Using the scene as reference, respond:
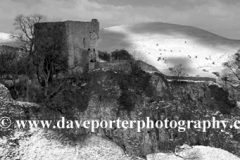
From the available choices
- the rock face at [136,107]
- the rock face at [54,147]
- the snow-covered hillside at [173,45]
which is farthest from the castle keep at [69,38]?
the snow-covered hillside at [173,45]

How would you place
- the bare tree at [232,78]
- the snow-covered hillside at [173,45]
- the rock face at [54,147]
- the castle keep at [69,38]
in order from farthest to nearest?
the snow-covered hillside at [173,45], the bare tree at [232,78], the castle keep at [69,38], the rock face at [54,147]

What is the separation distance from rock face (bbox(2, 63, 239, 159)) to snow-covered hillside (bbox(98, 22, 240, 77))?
16499 millimetres

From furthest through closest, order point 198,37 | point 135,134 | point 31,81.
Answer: point 198,37
point 31,81
point 135,134

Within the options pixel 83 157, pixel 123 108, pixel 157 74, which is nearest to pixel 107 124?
pixel 123 108

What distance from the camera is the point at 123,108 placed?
1484 inches

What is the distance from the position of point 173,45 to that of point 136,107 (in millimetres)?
44459

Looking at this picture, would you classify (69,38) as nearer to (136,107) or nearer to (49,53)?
(49,53)

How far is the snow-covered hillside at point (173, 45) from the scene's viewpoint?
222ft

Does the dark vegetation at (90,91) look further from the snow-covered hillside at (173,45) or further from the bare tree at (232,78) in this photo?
the snow-covered hillside at (173,45)

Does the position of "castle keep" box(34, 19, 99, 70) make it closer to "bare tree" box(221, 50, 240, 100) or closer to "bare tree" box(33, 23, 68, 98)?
"bare tree" box(33, 23, 68, 98)

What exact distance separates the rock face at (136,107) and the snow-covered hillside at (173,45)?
54.1ft

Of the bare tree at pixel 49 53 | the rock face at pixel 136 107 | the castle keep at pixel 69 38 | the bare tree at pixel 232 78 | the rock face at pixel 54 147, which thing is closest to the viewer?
the rock face at pixel 54 147

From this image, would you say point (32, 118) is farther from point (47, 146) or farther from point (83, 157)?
point (83, 157)

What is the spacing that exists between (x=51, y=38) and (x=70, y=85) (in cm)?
532
